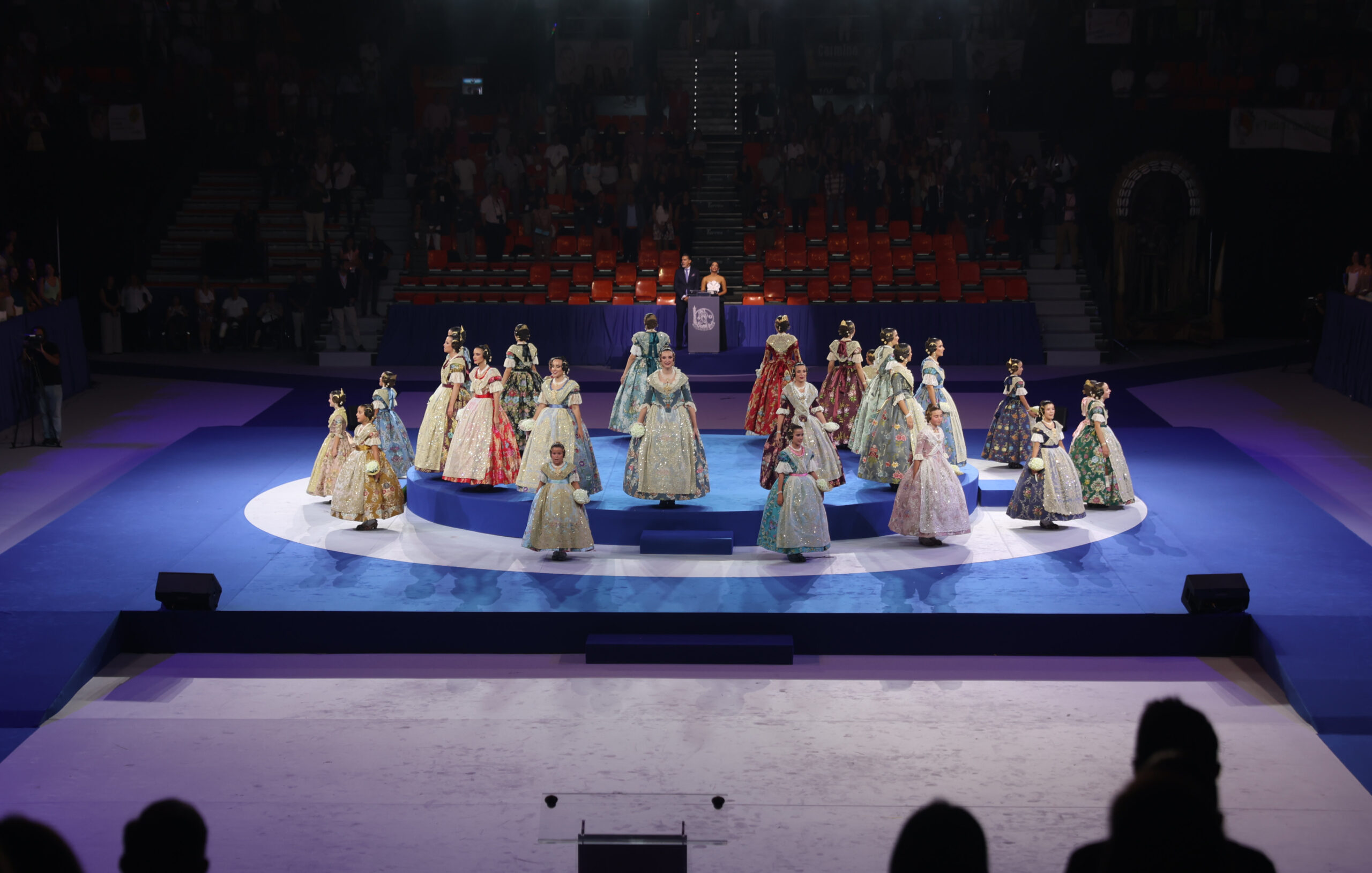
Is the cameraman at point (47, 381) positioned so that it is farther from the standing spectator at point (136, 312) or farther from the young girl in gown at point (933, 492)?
the young girl in gown at point (933, 492)

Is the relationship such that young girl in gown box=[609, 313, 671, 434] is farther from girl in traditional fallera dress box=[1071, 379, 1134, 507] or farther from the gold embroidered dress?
girl in traditional fallera dress box=[1071, 379, 1134, 507]

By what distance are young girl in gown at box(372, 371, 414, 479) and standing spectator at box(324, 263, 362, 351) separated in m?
7.93

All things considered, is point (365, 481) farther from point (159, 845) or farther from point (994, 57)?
point (994, 57)

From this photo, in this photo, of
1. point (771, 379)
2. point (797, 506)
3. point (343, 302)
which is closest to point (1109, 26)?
point (343, 302)

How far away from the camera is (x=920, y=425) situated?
35.6 feet

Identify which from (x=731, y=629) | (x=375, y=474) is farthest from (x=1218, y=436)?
(x=375, y=474)

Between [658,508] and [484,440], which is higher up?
[484,440]

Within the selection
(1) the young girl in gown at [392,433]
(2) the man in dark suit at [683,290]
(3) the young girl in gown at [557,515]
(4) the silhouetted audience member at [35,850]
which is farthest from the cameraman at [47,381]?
(4) the silhouetted audience member at [35,850]

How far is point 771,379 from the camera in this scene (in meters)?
12.6

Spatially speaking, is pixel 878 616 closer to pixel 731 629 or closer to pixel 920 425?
pixel 731 629

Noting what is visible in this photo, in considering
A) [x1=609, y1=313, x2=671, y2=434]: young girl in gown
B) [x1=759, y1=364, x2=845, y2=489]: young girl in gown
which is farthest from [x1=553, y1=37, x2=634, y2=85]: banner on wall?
[x1=759, y1=364, x2=845, y2=489]: young girl in gown

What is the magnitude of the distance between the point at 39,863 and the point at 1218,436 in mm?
13500

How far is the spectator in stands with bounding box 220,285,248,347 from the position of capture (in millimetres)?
20828

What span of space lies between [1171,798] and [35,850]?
210 centimetres
